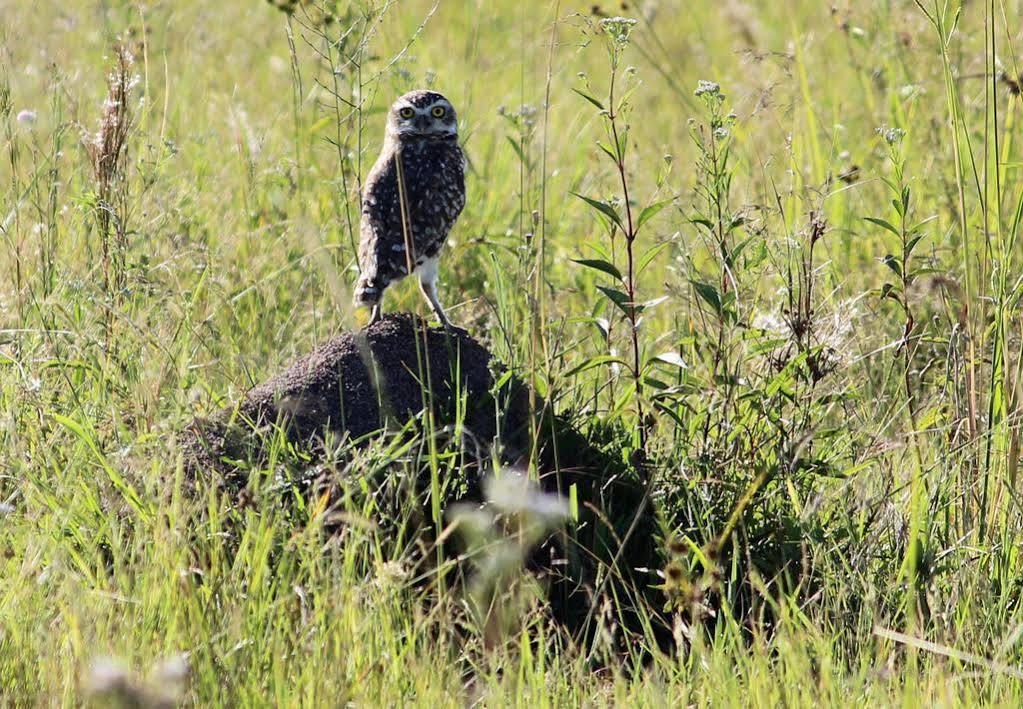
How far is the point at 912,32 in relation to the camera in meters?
6.08

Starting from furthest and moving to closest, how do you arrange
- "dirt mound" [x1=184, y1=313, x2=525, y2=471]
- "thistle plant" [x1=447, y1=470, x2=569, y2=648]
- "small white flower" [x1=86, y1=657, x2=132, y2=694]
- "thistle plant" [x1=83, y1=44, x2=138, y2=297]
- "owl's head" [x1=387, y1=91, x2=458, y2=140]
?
"owl's head" [x1=387, y1=91, x2=458, y2=140] → "thistle plant" [x1=83, y1=44, x2=138, y2=297] → "dirt mound" [x1=184, y1=313, x2=525, y2=471] → "thistle plant" [x1=447, y1=470, x2=569, y2=648] → "small white flower" [x1=86, y1=657, x2=132, y2=694]

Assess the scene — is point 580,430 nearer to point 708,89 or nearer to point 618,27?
point 708,89

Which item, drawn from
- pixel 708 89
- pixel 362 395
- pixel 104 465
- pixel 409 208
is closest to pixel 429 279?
pixel 409 208

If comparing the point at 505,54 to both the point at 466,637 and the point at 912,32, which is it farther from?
the point at 466,637

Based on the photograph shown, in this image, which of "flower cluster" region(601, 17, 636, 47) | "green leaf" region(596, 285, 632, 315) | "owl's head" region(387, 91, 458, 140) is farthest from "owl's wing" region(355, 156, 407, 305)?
"flower cluster" region(601, 17, 636, 47)

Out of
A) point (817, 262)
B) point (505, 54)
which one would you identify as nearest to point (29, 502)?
point (817, 262)

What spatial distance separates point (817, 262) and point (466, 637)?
2.79 metres

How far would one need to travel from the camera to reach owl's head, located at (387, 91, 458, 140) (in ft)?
14.5

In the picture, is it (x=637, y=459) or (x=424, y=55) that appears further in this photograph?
(x=424, y=55)

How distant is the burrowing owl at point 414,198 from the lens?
13.5 ft

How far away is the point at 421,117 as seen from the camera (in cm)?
442

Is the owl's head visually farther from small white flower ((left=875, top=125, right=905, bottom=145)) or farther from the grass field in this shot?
small white flower ((left=875, top=125, right=905, bottom=145))

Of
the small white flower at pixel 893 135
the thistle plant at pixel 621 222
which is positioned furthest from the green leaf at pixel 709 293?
the small white flower at pixel 893 135

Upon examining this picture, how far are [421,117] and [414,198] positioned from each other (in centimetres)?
32
